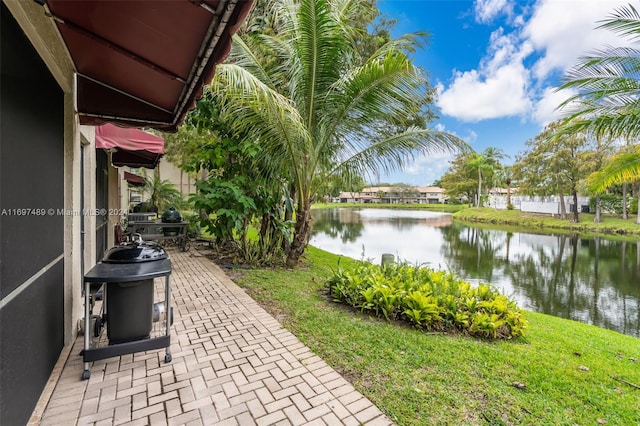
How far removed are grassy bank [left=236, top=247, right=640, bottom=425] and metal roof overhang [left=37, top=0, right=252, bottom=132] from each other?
2.68 metres

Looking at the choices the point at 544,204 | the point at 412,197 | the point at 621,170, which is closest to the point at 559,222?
the point at 544,204

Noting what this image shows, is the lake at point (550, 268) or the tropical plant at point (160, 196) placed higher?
the tropical plant at point (160, 196)

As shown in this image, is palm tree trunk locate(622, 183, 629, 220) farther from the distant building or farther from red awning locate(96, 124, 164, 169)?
the distant building

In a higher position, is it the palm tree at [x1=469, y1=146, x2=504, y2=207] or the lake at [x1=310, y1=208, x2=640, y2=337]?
the palm tree at [x1=469, y1=146, x2=504, y2=207]

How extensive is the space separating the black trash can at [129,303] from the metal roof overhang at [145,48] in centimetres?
145

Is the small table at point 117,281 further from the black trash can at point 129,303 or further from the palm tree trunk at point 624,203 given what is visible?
the palm tree trunk at point 624,203

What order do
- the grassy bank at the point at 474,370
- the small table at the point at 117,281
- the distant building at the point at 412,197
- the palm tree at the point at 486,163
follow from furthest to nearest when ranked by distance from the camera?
the distant building at the point at 412,197, the palm tree at the point at 486,163, the small table at the point at 117,281, the grassy bank at the point at 474,370

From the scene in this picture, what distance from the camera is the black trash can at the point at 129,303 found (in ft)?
8.45

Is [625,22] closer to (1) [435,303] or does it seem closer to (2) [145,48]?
(1) [435,303]

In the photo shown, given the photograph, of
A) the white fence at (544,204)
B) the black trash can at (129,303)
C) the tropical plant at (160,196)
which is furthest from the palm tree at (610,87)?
the white fence at (544,204)

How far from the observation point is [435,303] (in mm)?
3848

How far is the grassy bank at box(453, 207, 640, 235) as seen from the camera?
70.5 feet

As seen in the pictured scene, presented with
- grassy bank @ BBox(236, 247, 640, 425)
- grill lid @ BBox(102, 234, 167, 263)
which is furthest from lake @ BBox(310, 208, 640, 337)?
grill lid @ BBox(102, 234, 167, 263)

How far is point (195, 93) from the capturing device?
2.48 m
